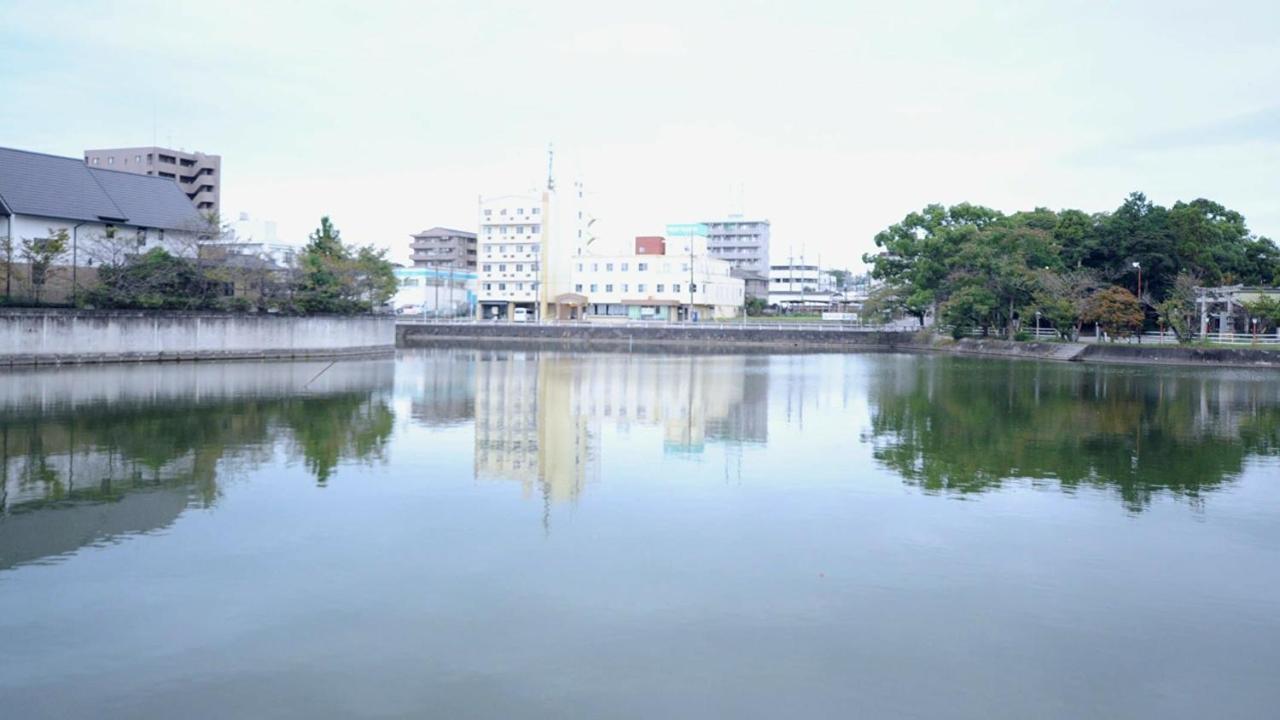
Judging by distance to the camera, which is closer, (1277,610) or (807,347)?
(1277,610)

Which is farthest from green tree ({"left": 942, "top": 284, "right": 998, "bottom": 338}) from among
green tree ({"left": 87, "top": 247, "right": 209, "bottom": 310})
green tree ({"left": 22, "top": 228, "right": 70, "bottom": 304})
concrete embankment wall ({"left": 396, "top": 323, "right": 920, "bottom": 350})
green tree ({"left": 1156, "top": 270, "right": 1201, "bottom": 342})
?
green tree ({"left": 22, "top": 228, "right": 70, "bottom": 304})

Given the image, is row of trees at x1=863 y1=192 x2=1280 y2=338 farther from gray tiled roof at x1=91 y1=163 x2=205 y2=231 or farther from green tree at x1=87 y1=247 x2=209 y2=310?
gray tiled roof at x1=91 y1=163 x2=205 y2=231

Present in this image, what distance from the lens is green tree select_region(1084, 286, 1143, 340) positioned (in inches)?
1522

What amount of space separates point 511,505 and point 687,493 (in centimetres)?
191

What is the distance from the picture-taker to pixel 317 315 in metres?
36.0

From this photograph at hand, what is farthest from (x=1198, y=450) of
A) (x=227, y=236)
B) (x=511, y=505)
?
(x=227, y=236)

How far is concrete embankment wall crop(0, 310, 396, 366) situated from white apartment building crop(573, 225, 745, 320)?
98.3 ft

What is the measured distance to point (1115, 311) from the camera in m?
38.7

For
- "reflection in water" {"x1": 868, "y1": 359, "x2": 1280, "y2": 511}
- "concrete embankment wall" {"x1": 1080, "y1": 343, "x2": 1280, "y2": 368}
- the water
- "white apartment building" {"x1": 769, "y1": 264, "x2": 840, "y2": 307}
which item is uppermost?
"white apartment building" {"x1": 769, "y1": 264, "x2": 840, "y2": 307}

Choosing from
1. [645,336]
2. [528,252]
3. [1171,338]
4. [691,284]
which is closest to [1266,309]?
[1171,338]

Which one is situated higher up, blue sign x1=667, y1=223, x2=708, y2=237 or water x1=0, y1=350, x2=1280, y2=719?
blue sign x1=667, y1=223, x2=708, y2=237

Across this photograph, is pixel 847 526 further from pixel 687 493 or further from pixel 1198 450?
pixel 1198 450

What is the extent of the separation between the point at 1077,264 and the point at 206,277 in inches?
1475

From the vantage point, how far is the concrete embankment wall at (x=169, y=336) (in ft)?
86.7
